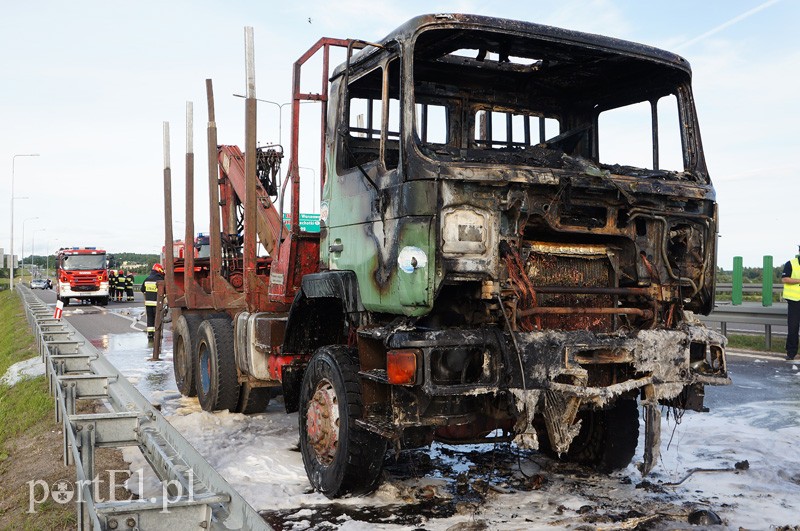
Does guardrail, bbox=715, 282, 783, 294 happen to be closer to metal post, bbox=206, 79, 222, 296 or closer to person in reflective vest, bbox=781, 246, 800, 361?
person in reflective vest, bbox=781, 246, 800, 361

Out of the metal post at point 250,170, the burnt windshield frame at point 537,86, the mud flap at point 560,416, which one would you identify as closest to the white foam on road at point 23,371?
the metal post at point 250,170

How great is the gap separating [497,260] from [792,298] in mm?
9491

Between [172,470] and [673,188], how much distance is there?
11.7ft

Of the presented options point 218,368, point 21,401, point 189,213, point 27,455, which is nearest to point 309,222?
point 218,368

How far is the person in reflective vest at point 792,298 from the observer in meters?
12.4

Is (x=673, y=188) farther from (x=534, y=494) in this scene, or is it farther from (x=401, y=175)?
(x=534, y=494)

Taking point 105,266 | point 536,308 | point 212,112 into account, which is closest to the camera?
point 536,308

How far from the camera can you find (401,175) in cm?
484

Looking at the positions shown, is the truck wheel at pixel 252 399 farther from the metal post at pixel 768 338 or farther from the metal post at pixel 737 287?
the metal post at pixel 737 287

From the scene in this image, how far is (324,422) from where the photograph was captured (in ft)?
18.1

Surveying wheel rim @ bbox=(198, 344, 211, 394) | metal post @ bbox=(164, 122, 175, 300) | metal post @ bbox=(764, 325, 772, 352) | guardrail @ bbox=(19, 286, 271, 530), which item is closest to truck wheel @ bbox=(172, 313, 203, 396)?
wheel rim @ bbox=(198, 344, 211, 394)

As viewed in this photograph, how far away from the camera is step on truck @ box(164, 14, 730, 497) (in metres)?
4.69

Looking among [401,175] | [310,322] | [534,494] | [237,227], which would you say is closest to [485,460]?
[534,494]

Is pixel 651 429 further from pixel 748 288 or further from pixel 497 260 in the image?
pixel 748 288
